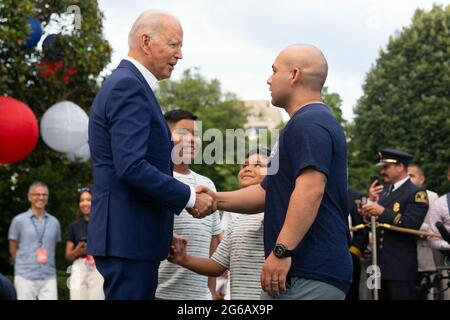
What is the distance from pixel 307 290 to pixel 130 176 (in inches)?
37.2

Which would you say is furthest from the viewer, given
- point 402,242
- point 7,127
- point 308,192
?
point 7,127

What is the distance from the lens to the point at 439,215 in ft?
30.5

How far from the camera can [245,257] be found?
16.5 feet

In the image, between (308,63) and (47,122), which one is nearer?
(308,63)

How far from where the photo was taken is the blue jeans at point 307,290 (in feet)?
12.4

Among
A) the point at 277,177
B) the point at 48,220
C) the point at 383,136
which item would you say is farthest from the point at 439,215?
the point at 383,136

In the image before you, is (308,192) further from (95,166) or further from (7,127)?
(7,127)

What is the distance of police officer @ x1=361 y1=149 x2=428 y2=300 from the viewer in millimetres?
9148

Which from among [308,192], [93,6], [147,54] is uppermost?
[93,6]

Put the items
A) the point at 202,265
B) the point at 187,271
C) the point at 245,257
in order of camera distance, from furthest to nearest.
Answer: the point at 187,271 < the point at 245,257 < the point at 202,265

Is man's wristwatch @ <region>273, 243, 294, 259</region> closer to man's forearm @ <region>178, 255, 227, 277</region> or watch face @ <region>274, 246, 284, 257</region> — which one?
watch face @ <region>274, 246, 284, 257</region>

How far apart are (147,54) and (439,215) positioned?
19.6 ft

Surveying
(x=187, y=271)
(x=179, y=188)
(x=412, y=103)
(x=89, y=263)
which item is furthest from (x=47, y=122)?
(x=412, y=103)

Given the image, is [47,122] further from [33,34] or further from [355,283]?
[355,283]
